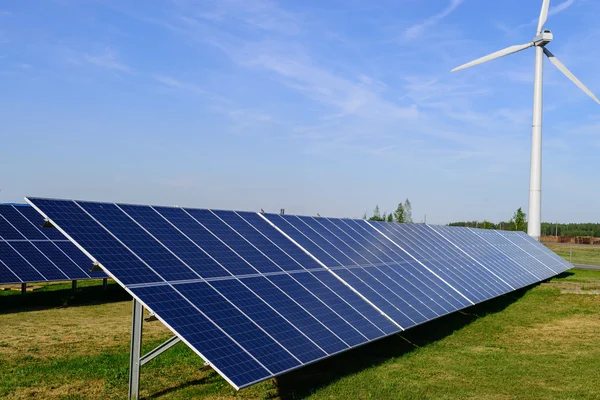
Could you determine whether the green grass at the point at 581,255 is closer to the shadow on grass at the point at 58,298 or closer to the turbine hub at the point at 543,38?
the turbine hub at the point at 543,38

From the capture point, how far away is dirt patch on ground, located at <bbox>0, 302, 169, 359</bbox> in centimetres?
1720

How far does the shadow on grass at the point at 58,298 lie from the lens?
25589mm

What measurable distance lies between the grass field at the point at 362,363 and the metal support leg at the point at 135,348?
676mm

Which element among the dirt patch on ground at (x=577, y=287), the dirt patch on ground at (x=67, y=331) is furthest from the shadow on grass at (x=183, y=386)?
the dirt patch on ground at (x=577, y=287)

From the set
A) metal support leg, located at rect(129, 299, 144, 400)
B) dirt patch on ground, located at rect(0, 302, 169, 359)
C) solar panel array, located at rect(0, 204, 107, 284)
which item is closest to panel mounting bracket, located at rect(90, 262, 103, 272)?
metal support leg, located at rect(129, 299, 144, 400)

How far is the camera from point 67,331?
66.1 feet

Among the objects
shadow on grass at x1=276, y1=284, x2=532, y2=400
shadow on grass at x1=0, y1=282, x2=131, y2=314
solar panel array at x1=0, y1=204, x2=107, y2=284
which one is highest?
solar panel array at x1=0, y1=204, x2=107, y2=284

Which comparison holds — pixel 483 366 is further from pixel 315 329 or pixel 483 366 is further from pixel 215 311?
pixel 215 311

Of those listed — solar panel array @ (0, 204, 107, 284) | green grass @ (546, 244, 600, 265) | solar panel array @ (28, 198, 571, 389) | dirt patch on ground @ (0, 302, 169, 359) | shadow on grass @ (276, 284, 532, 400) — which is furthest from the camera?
green grass @ (546, 244, 600, 265)

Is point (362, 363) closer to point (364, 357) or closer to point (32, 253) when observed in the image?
point (364, 357)

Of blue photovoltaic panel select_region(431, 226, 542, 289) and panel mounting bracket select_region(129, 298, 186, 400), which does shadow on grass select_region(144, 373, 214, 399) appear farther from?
blue photovoltaic panel select_region(431, 226, 542, 289)

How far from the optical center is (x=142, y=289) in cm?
1101

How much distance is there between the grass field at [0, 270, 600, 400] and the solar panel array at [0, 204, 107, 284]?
1664mm

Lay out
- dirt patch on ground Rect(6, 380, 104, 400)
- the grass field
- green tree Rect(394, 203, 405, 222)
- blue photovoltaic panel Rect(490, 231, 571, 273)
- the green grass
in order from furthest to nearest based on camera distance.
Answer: green tree Rect(394, 203, 405, 222)
the green grass
blue photovoltaic panel Rect(490, 231, 571, 273)
the grass field
dirt patch on ground Rect(6, 380, 104, 400)
